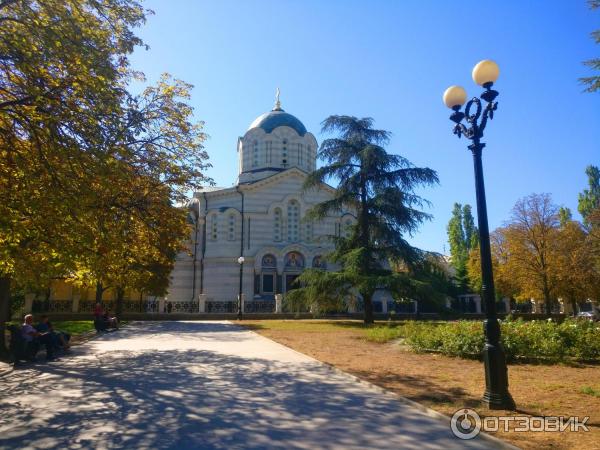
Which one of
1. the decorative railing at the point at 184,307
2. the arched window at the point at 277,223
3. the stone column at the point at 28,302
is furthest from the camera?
the arched window at the point at 277,223

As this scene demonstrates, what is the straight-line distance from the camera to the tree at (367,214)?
74.7ft

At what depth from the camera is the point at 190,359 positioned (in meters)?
11.9

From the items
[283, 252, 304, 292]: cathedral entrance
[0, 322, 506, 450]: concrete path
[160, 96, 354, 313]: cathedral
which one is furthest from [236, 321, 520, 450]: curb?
[283, 252, 304, 292]: cathedral entrance

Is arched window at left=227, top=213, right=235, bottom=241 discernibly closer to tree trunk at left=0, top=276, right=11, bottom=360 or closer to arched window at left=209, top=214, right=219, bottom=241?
arched window at left=209, top=214, right=219, bottom=241

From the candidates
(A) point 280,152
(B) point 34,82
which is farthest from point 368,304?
(A) point 280,152

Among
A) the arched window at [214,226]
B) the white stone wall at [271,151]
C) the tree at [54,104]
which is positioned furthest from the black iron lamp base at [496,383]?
the white stone wall at [271,151]

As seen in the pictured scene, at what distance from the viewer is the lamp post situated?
6.76 m

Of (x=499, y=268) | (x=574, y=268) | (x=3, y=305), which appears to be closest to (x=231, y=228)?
(x=499, y=268)

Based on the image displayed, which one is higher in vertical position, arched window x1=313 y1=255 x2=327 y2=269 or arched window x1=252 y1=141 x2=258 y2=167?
arched window x1=252 y1=141 x2=258 y2=167

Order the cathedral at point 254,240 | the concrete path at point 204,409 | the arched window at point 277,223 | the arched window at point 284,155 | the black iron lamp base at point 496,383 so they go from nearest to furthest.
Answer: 1. the concrete path at point 204,409
2. the black iron lamp base at point 496,383
3. the cathedral at point 254,240
4. the arched window at point 277,223
5. the arched window at point 284,155

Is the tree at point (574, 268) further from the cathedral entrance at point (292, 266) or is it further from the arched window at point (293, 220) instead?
the arched window at point (293, 220)

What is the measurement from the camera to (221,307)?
34.8m

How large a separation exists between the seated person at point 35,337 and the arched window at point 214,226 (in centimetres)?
2862

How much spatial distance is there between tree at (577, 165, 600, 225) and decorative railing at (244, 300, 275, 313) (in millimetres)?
36451
